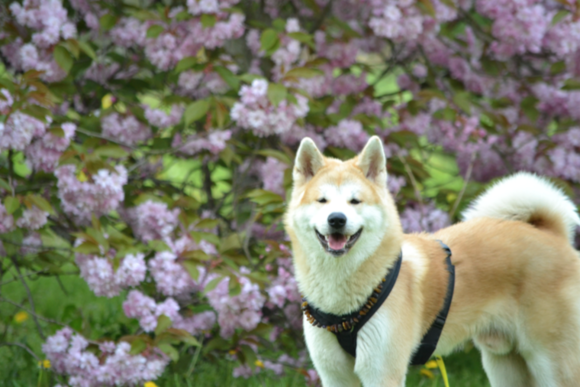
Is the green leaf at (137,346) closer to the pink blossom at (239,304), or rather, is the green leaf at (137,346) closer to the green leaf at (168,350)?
the green leaf at (168,350)

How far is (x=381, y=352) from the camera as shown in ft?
8.63

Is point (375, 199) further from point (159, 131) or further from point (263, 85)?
point (159, 131)

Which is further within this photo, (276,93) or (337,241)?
(276,93)

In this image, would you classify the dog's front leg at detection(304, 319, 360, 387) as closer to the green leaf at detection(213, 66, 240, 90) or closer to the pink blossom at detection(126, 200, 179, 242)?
the pink blossom at detection(126, 200, 179, 242)

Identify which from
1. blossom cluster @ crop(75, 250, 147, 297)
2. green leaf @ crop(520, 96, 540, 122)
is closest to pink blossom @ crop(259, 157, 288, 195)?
blossom cluster @ crop(75, 250, 147, 297)

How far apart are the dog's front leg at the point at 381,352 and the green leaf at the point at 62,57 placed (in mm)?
2311

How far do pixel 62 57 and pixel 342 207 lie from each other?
2027 millimetres

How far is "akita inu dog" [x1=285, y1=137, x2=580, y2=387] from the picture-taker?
268cm

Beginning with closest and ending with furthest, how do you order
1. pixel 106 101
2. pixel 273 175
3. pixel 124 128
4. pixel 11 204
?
pixel 11 204
pixel 124 128
pixel 273 175
pixel 106 101

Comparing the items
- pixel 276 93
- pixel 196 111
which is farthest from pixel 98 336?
pixel 276 93

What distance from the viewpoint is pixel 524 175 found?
3.30m

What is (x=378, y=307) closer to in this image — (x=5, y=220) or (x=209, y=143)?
(x=209, y=143)

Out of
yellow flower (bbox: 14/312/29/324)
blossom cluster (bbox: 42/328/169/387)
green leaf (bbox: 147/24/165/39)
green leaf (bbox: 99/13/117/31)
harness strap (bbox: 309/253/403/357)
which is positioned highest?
green leaf (bbox: 99/13/117/31)

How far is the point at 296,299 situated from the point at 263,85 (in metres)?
1.37
